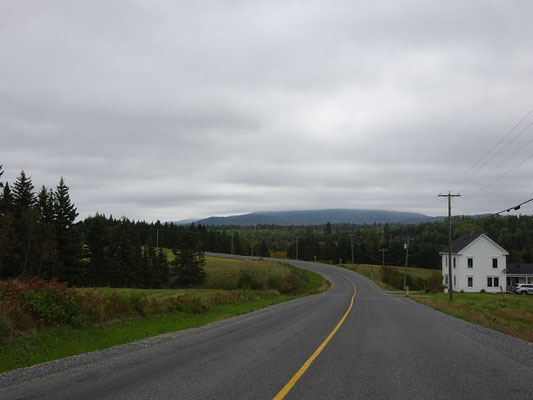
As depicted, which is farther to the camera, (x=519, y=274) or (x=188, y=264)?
(x=188, y=264)

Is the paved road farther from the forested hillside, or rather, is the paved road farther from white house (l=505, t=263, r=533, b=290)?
white house (l=505, t=263, r=533, b=290)

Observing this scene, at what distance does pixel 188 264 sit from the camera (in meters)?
75.7

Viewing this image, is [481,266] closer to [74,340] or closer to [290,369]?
[74,340]

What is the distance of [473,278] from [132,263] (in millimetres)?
56484

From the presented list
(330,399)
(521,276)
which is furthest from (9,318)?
(521,276)

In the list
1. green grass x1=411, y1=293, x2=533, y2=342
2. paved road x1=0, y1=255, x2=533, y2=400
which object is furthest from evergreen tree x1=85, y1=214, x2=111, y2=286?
paved road x1=0, y1=255, x2=533, y2=400

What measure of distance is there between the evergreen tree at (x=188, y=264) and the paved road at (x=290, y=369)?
63026mm

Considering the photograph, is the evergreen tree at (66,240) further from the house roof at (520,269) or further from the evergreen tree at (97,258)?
→ the house roof at (520,269)

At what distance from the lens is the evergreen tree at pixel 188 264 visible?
74.7 meters

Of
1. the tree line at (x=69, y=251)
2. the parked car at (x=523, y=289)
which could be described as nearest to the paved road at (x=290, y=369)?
the tree line at (x=69, y=251)

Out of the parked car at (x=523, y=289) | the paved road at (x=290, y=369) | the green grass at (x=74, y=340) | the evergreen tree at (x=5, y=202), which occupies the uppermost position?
the evergreen tree at (x=5, y=202)

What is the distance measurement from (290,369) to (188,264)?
6972cm

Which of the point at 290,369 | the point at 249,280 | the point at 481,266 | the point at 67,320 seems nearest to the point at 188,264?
the point at 249,280

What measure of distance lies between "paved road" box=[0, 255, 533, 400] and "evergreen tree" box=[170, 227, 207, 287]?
63.0m
